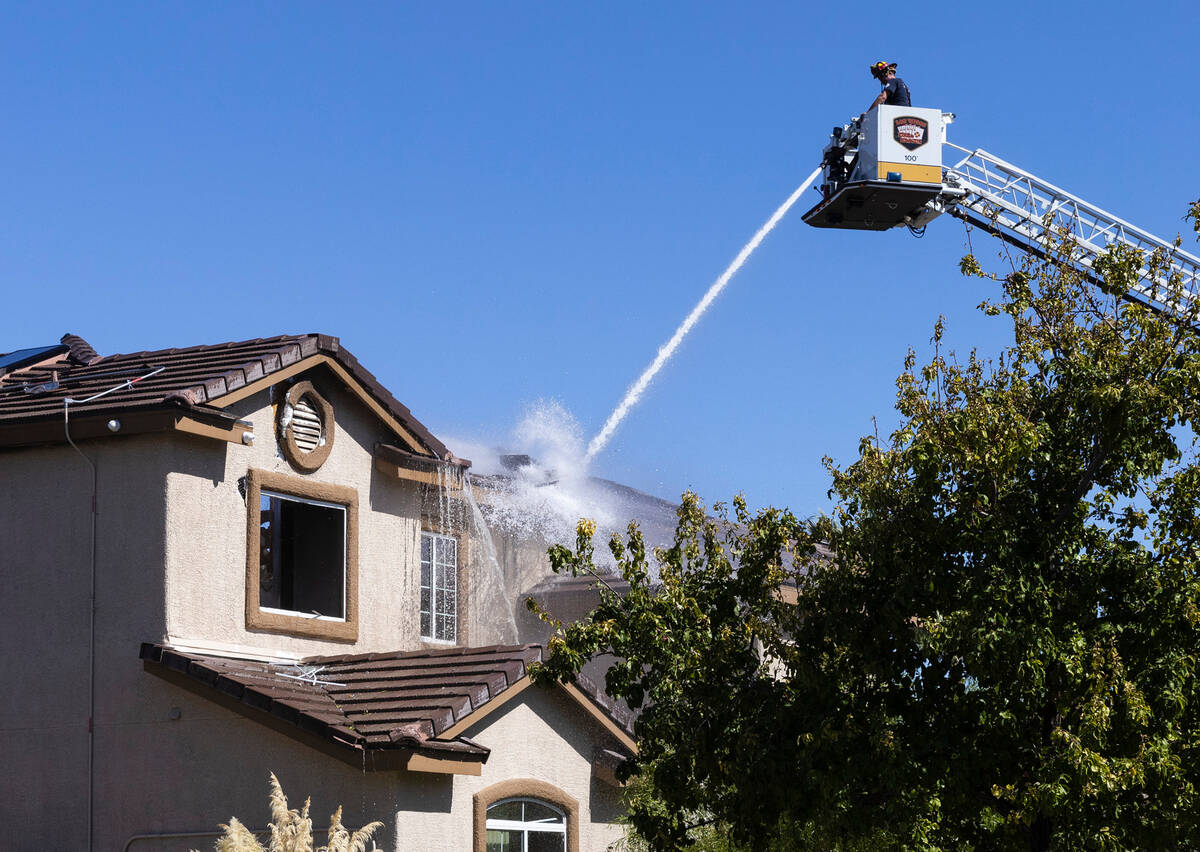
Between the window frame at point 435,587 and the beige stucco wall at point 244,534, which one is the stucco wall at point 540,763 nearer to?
the beige stucco wall at point 244,534

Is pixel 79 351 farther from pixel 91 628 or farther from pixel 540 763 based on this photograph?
pixel 540 763

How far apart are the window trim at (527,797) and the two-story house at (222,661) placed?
1.1 inches

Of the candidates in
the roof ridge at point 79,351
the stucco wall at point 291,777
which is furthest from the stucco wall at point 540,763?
the roof ridge at point 79,351

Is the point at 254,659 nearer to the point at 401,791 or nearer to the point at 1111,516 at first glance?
the point at 401,791

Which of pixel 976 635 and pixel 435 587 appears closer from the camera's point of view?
pixel 976 635

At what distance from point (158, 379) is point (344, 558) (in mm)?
3479

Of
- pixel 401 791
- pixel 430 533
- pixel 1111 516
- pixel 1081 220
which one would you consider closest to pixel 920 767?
pixel 1111 516

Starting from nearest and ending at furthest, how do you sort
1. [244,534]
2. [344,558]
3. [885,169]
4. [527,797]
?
[527,797]
[244,534]
[344,558]
[885,169]

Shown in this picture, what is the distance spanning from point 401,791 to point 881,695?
5703mm

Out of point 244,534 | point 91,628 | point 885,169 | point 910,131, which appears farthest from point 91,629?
point 910,131

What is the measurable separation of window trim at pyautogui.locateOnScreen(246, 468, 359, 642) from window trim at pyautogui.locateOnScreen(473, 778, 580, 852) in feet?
12.2

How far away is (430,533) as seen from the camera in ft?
72.7

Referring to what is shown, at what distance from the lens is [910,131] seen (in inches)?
910

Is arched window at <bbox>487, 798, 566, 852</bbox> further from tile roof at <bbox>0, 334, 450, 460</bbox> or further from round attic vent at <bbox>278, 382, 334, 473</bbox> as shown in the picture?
tile roof at <bbox>0, 334, 450, 460</bbox>
